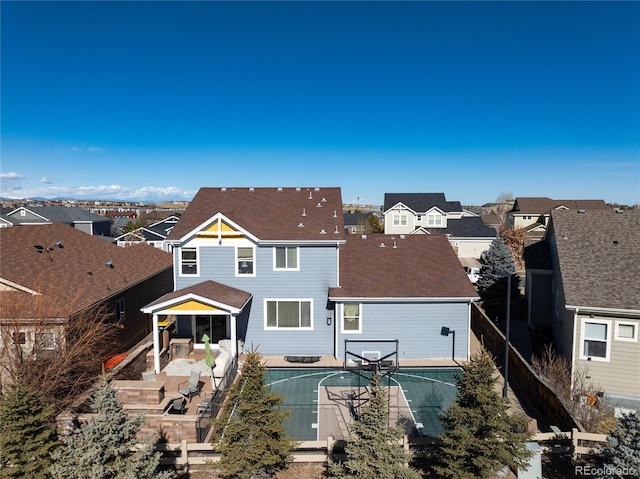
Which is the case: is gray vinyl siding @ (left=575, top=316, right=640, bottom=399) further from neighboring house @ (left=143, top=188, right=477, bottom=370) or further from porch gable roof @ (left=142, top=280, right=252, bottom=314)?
porch gable roof @ (left=142, top=280, right=252, bottom=314)

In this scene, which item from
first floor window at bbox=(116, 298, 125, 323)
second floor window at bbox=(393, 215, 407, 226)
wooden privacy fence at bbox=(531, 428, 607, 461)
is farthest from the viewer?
second floor window at bbox=(393, 215, 407, 226)

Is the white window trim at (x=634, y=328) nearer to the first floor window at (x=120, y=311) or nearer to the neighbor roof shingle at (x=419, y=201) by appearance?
the first floor window at (x=120, y=311)

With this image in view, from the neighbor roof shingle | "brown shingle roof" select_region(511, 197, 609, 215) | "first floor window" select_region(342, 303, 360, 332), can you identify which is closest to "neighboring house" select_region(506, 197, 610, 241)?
"brown shingle roof" select_region(511, 197, 609, 215)

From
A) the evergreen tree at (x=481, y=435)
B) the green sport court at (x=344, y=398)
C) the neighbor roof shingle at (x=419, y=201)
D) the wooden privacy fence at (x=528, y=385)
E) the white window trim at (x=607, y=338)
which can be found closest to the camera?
the evergreen tree at (x=481, y=435)

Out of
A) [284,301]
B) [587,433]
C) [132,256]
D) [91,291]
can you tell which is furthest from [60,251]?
[587,433]

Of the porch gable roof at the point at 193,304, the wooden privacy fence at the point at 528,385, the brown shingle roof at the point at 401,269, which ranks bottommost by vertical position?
the wooden privacy fence at the point at 528,385

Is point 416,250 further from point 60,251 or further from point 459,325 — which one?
point 60,251

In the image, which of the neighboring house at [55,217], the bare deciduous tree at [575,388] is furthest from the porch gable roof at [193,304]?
the neighboring house at [55,217]
